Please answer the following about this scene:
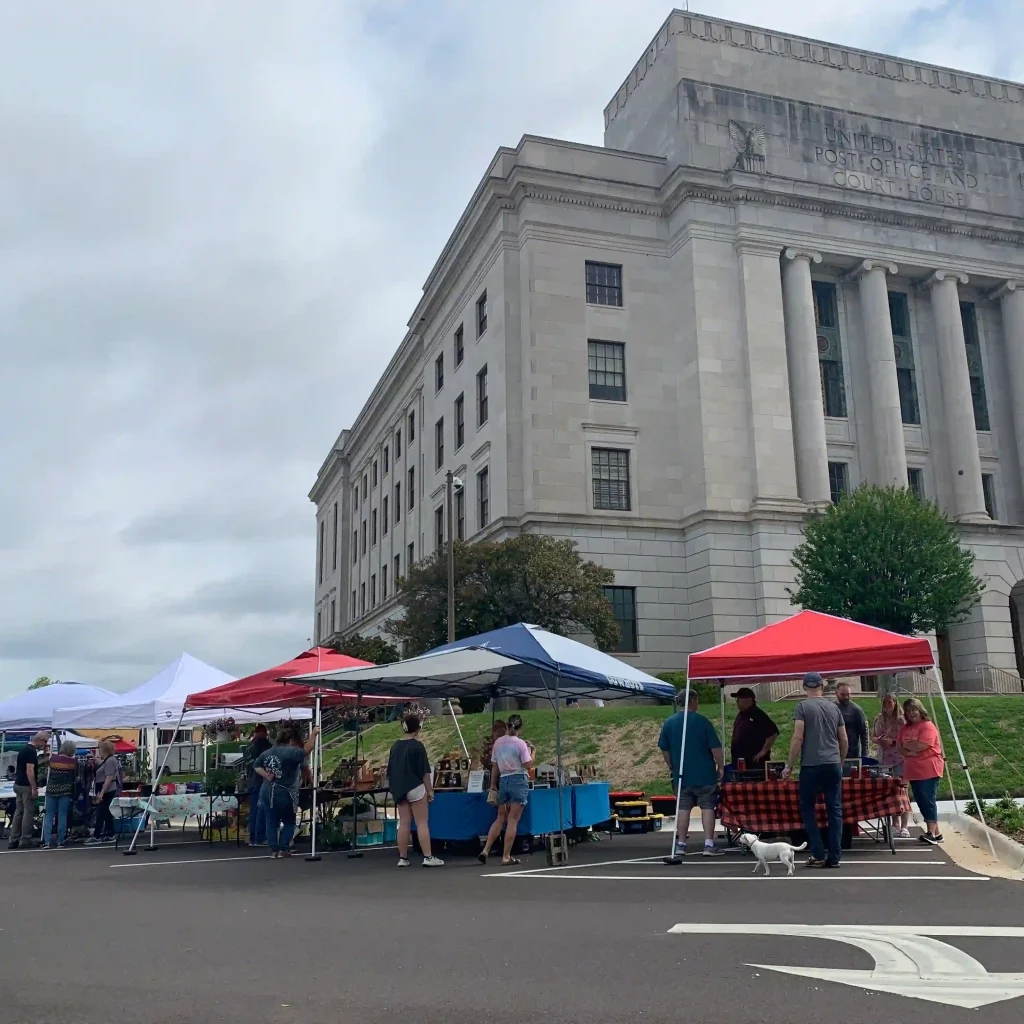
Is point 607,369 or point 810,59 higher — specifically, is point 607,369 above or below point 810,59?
below

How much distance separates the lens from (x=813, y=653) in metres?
13.5

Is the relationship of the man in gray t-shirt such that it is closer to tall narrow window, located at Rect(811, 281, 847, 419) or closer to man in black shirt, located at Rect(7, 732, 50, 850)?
man in black shirt, located at Rect(7, 732, 50, 850)

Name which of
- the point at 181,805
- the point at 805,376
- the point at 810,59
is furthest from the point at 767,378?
the point at 181,805

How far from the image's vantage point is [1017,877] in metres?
10.4

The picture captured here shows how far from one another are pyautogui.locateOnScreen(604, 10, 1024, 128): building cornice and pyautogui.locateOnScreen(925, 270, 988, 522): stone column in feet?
35.4

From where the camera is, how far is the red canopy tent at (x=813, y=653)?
1337 centimetres

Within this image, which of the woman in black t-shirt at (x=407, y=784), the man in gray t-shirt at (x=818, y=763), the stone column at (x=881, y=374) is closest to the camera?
the man in gray t-shirt at (x=818, y=763)

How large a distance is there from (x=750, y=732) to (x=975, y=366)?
38656mm

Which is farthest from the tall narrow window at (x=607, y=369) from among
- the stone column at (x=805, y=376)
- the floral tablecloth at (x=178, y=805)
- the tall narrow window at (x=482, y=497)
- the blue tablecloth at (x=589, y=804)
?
the blue tablecloth at (x=589, y=804)

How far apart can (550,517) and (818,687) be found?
92.5 ft

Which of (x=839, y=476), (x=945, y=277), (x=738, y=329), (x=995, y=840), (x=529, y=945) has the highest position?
(x=945, y=277)

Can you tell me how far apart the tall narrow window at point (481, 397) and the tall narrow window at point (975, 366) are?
2142 cm

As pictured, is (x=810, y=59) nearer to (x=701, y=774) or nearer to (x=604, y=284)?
(x=604, y=284)

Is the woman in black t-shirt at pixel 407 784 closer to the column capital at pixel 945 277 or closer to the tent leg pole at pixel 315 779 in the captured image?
the tent leg pole at pixel 315 779
